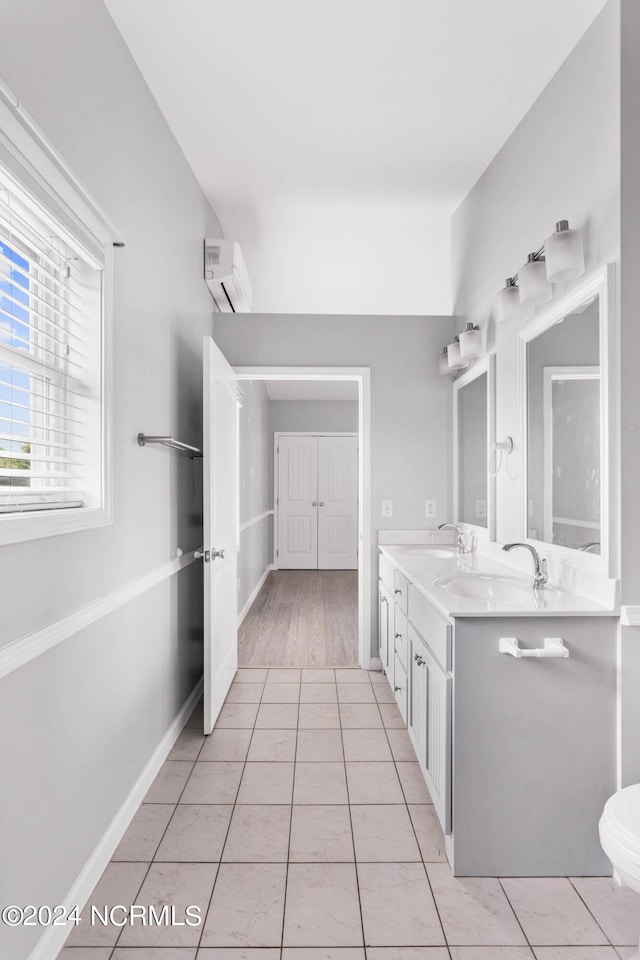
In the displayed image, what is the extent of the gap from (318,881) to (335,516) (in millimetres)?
6188

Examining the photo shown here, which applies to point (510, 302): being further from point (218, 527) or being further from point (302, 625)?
point (302, 625)

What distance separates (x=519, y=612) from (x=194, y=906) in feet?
4.14

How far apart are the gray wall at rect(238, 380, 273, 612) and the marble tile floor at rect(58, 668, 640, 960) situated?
2571 mm

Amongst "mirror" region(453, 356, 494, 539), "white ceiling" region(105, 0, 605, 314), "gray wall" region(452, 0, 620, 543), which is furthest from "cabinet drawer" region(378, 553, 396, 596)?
"white ceiling" region(105, 0, 605, 314)

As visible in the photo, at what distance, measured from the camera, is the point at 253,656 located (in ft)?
12.5

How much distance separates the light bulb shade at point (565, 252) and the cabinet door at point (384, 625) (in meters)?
1.88

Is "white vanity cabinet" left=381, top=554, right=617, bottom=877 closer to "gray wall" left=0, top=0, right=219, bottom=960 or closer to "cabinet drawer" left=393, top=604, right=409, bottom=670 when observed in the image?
"cabinet drawer" left=393, top=604, right=409, bottom=670

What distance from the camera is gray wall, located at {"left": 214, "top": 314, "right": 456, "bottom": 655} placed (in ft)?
11.3

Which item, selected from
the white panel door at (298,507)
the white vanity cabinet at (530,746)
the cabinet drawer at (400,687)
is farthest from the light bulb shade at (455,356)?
the white panel door at (298,507)

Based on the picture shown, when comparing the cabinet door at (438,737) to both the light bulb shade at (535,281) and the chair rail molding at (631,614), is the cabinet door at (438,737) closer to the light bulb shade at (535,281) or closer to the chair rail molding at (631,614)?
the chair rail molding at (631,614)

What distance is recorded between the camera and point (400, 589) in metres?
2.61

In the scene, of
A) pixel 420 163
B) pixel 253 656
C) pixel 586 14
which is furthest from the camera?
pixel 253 656

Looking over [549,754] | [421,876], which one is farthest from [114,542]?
[549,754]

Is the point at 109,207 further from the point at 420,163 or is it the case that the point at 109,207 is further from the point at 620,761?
the point at 620,761
